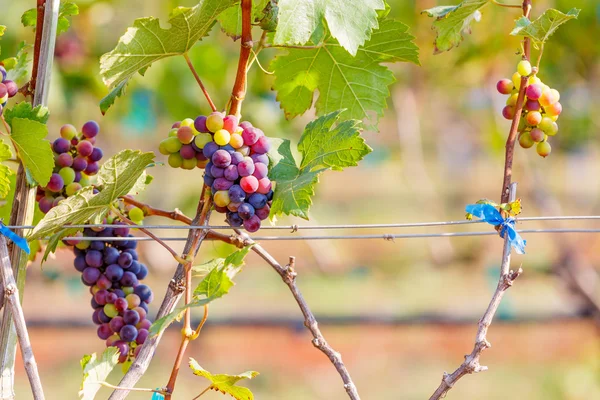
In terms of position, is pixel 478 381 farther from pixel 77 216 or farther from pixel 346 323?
pixel 77 216

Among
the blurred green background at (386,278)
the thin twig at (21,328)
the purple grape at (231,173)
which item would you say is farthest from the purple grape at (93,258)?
the blurred green background at (386,278)

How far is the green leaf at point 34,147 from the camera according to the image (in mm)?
609

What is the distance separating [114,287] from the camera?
73 centimetres

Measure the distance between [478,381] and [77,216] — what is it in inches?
106

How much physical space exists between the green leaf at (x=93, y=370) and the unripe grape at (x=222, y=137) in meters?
0.21

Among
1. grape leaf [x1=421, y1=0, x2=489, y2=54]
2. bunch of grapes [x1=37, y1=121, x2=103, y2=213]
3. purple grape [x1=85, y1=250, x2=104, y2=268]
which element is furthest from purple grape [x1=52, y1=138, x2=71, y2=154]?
grape leaf [x1=421, y1=0, x2=489, y2=54]

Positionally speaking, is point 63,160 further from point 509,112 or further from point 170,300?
→ point 509,112

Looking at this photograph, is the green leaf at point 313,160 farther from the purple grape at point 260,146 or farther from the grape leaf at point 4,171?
the grape leaf at point 4,171

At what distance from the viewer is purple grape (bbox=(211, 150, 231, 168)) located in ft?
1.93

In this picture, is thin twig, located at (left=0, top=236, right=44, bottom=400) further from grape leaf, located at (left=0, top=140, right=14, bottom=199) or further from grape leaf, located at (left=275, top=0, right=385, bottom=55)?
grape leaf, located at (left=275, top=0, right=385, bottom=55)

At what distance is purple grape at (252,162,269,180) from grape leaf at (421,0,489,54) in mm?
236

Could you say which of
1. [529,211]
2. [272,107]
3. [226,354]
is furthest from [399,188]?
[272,107]

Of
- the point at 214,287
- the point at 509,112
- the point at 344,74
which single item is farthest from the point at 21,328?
the point at 509,112

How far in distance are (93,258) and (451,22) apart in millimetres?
435
